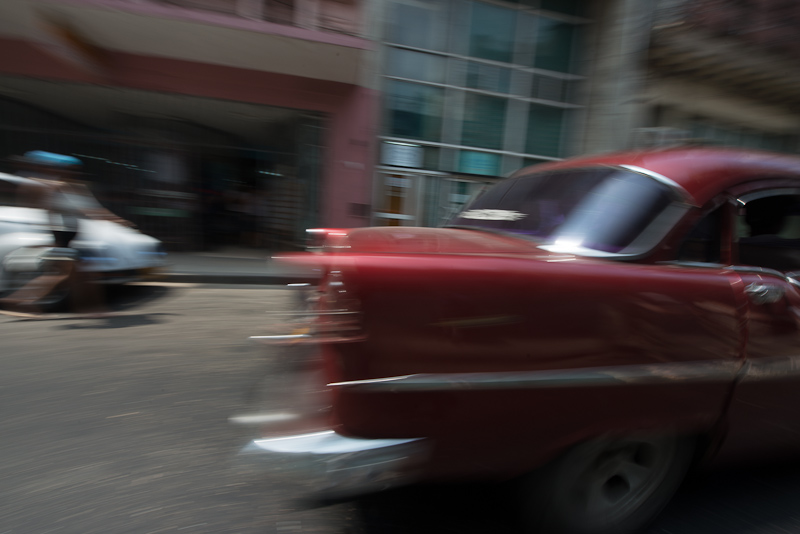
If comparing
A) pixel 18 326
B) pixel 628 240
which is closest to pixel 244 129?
pixel 18 326

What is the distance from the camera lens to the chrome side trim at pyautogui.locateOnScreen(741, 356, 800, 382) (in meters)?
2.11

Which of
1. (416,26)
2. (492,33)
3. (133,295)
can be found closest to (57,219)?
(133,295)

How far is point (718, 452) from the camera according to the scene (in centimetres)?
216

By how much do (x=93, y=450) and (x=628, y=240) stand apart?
9.15ft

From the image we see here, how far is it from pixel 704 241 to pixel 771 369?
0.58 metres

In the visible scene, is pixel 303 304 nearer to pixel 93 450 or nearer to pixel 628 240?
pixel 628 240

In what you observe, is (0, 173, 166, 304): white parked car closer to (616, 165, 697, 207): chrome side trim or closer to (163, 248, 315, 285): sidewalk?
(163, 248, 315, 285): sidewalk

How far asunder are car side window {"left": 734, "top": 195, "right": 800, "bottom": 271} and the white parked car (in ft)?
19.0

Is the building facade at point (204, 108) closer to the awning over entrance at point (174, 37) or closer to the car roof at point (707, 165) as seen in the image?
the awning over entrance at point (174, 37)

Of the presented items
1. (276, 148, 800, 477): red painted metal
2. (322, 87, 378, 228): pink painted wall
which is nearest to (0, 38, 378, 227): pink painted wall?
(322, 87, 378, 228): pink painted wall

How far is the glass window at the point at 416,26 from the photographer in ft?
34.8

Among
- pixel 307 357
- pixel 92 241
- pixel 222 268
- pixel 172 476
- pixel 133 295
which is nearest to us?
pixel 307 357

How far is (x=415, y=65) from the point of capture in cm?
1085

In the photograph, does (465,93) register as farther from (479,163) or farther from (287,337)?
(287,337)
